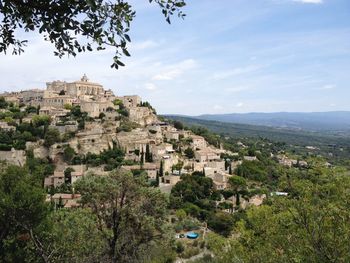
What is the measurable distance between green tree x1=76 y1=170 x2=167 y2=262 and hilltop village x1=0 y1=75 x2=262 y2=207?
24443mm

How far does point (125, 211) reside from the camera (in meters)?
11.5

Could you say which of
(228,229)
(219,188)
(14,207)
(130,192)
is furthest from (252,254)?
(219,188)

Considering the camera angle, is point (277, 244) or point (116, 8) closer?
point (116, 8)

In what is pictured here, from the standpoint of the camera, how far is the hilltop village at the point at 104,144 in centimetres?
4319

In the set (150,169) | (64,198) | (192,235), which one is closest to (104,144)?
(150,169)

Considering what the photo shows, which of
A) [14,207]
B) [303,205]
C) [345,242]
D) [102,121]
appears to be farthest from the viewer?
[102,121]

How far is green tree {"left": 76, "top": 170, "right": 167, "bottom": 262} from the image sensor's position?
11422 mm

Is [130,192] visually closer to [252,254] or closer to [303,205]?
[252,254]

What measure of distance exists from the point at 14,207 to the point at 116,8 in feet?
30.0

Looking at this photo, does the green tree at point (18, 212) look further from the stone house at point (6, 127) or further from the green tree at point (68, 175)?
the stone house at point (6, 127)

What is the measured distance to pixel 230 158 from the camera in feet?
182

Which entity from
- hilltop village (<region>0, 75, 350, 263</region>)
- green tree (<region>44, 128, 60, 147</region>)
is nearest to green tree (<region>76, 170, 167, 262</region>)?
hilltop village (<region>0, 75, 350, 263</region>)

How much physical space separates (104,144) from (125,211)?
3818 cm

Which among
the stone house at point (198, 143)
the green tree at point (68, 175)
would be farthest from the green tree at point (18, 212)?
the stone house at point (198, 143)
